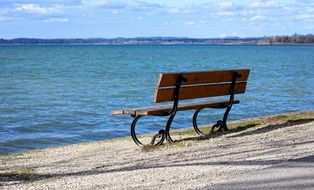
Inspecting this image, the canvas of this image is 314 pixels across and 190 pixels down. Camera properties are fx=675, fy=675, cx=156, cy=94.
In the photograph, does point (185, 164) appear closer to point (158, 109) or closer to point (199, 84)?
point (158, 109)

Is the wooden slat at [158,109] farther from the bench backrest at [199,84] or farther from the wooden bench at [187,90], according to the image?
the bench backrest at [199,84]

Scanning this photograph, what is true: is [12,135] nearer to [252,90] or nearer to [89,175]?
[89,175]

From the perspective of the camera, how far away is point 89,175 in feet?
25.6

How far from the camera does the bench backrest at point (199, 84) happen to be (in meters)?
10.0

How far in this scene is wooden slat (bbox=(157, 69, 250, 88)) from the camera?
9922 millimetres

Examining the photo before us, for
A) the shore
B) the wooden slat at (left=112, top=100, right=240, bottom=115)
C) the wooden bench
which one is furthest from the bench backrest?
the shore

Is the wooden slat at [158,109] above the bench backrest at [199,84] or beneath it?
beneath

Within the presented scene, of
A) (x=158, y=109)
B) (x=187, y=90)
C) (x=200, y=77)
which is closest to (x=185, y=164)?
(x=158, y=109)

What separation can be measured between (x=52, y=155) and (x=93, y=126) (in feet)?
21.1

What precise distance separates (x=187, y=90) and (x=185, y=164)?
270 centimetres

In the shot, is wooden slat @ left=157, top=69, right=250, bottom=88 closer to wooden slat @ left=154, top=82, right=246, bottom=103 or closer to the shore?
wooden slat @ left=154, top=82, right=246, bottom=103

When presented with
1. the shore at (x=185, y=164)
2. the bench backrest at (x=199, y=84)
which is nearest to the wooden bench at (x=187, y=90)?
the bench backrest at (x=199, y=84)

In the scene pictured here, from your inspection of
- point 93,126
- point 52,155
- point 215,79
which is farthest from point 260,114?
point 52,155

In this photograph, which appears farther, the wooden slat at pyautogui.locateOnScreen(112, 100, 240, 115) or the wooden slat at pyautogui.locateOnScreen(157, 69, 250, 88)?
the wooden slat at pyautogui.locateOnScreen(112, 100, 240, 115)
